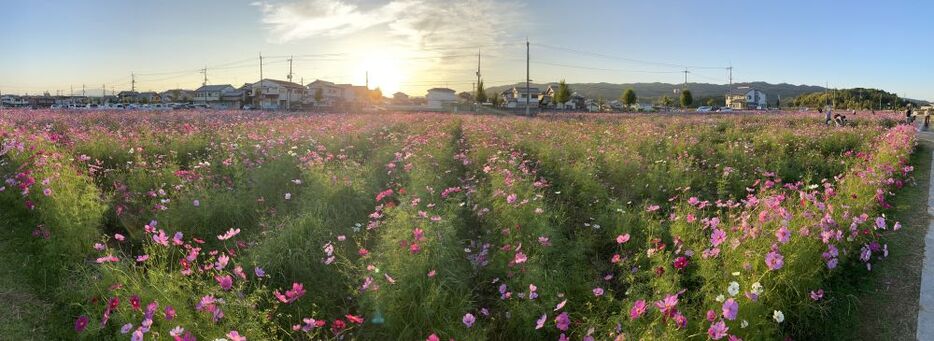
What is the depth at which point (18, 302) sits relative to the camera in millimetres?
3768

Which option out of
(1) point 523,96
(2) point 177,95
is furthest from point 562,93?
(2) point 177,95

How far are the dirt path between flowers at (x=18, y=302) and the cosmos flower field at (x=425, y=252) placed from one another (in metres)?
0.11

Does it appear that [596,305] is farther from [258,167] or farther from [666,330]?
[258,167]

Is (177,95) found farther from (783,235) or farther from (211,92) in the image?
(783,235)

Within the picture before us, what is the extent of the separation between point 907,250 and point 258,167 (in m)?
7.81

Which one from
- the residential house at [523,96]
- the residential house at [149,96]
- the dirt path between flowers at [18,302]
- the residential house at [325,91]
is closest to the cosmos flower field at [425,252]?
the dirt path between flowers at [18,302]

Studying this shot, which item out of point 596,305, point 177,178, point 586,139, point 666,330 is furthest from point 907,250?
point 177,178

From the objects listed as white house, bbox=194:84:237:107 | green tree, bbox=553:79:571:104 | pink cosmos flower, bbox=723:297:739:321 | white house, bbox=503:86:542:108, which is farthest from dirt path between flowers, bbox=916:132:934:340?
white house, bbox=194:84:237:107

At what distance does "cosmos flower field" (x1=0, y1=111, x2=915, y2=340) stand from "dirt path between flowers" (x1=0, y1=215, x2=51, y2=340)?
0.36 ft

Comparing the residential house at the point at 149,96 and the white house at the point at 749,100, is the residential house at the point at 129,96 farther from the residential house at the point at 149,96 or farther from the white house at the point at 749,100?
the white house at the point at 749,100

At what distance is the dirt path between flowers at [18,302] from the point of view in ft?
11.2

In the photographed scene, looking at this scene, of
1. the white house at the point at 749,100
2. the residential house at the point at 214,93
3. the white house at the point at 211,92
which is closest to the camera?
the residential house at the point at 214,93

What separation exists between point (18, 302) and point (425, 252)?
3.20m

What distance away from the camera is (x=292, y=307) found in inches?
147
